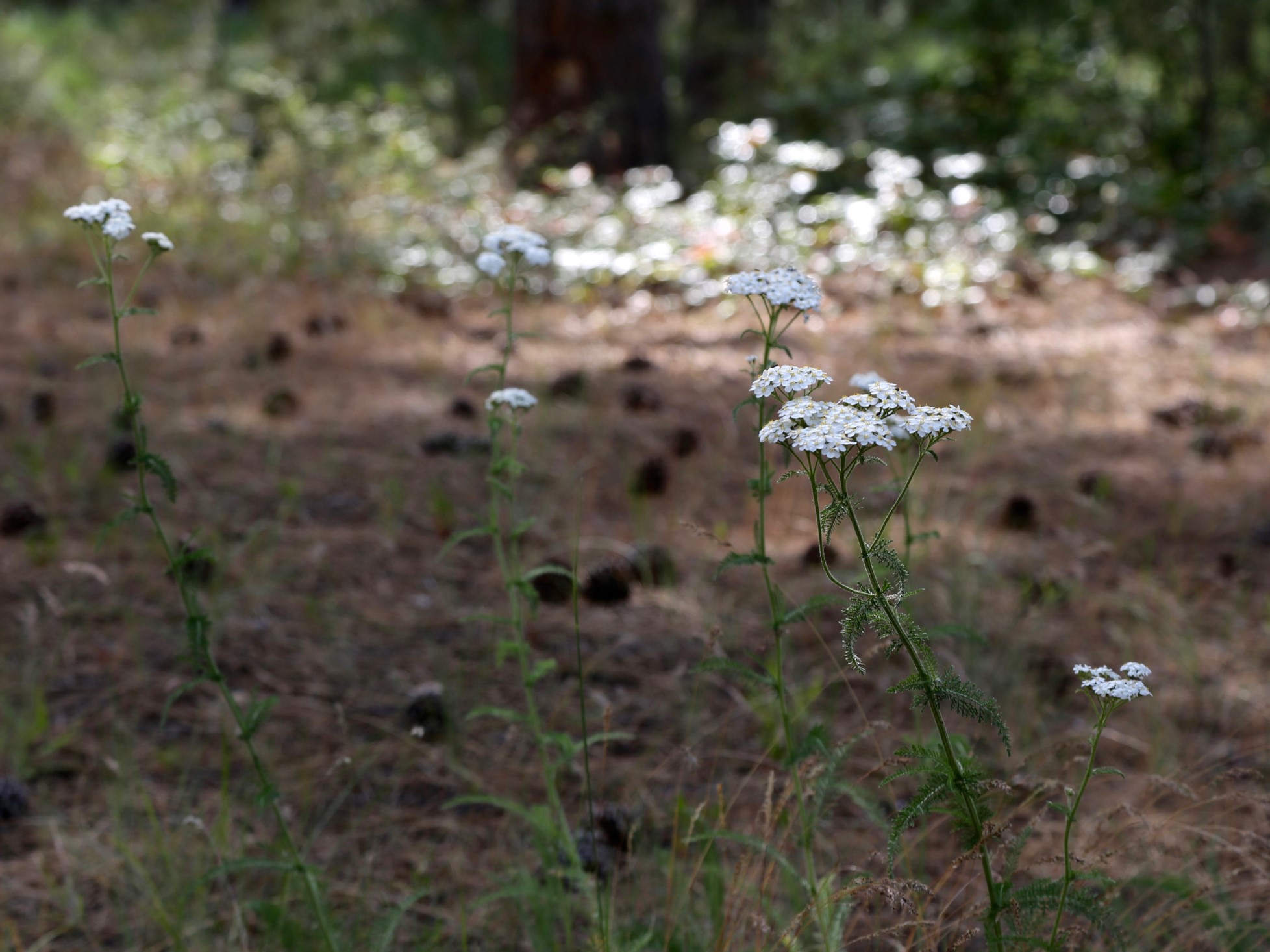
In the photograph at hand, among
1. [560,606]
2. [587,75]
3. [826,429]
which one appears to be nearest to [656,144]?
[587,75]

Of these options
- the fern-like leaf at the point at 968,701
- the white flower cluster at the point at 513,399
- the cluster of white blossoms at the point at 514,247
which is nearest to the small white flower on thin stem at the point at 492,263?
the cluster of white blossoms at the point at 514,247

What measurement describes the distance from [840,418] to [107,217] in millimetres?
→ 985

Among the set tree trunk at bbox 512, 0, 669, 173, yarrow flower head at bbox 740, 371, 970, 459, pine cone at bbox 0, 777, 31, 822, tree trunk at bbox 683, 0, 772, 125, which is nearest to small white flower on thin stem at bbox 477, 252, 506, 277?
yarrow flower head at bbox 740, 371, 970, 459

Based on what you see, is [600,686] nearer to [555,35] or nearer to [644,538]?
[644,538]

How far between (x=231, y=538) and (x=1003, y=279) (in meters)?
3.70

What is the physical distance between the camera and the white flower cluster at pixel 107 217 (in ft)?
4.29

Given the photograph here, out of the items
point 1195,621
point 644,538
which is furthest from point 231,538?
point 1195,621

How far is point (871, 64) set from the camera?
321 inches

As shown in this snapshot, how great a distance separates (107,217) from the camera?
53.5 inches

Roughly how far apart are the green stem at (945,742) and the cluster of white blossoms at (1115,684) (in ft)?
0.47

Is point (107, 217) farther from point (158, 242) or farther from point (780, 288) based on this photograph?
point (780, 288)

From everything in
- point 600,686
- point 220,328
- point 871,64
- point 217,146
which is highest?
point 871,64

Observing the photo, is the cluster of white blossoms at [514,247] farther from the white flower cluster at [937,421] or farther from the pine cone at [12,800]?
the pine cone at [12,800]

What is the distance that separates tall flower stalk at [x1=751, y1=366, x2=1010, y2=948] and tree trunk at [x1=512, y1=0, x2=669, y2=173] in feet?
18.2
